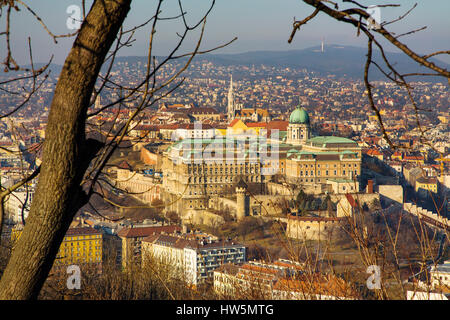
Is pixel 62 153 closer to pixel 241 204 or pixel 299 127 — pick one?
pixel 241 204

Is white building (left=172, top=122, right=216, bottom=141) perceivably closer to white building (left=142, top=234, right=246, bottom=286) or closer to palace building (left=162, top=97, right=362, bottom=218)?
palace building (left=162, top=97, right=362, bottom=218)

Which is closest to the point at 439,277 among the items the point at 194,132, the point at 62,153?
the point at 62,153

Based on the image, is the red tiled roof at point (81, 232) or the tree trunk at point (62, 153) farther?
the red tiled roof at point (81, 232)

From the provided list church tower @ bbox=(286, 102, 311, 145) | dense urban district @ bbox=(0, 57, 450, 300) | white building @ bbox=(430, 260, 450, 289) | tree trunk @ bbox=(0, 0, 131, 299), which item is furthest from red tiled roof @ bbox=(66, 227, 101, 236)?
tree trunk @ bbox=(0, 0, 131, 299)

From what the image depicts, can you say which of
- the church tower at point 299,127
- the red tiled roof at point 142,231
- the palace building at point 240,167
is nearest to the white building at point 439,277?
the red tiled roof at point 142,231

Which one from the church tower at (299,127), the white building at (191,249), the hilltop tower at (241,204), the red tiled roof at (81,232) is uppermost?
the church tower at (299,127)

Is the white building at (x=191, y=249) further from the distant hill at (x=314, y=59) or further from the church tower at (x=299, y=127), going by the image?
the distant hill at (x=314, y=59)

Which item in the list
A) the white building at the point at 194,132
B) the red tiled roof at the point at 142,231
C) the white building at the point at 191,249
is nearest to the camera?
the white building at the point at 191,249

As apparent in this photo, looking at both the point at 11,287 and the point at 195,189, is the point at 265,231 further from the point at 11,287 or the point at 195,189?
the point at 11,287
